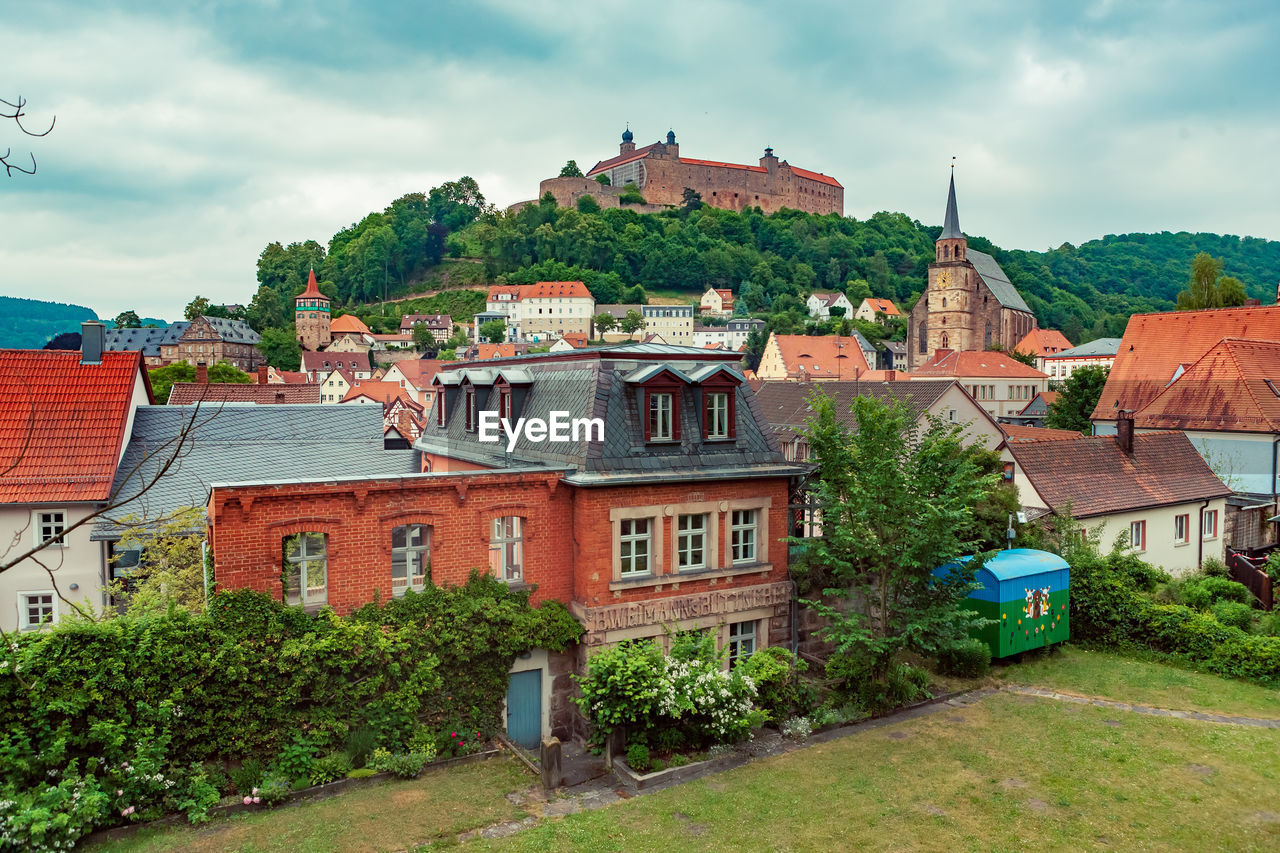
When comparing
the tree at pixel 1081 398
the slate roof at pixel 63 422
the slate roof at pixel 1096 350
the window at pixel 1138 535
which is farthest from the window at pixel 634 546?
the slate roof at pixel 1096 350

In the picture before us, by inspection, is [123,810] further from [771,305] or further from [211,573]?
[771,305]

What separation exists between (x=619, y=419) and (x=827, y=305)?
166746 millimetres

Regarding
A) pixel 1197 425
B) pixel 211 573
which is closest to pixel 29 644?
pixel 211 573

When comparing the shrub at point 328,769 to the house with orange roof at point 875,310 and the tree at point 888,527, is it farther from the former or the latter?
the house with orange roof at point 875,310

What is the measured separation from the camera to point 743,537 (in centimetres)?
1939

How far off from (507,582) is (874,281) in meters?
187

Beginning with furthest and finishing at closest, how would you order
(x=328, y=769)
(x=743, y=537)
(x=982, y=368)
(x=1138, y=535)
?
(x=982, y=368), (x=1138, y=535), (x=743, y=537), (x=328, y=769)

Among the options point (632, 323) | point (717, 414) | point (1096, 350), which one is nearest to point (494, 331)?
point (632, 323)

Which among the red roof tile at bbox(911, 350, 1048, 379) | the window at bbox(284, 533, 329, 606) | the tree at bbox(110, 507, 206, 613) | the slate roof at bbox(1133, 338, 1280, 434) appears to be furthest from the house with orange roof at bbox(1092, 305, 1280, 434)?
the tree at bbox(110, 507, 206, 613)

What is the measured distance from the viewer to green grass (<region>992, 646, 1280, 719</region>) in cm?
1884

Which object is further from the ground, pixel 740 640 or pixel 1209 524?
pixel 1209 524

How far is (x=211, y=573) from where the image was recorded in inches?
600

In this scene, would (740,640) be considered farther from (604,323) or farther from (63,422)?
(604,323)

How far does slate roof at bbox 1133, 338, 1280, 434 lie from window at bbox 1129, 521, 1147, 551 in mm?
12769
